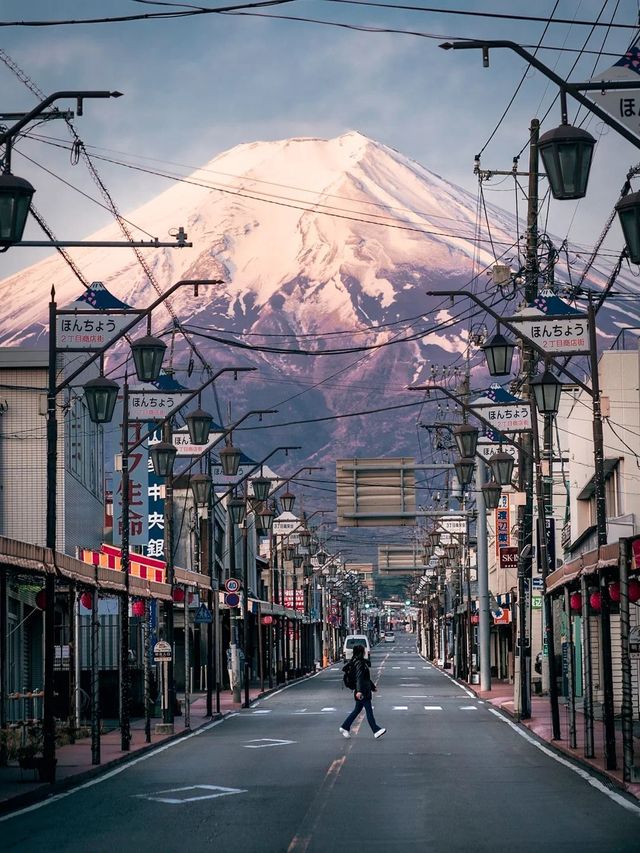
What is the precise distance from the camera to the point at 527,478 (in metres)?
40.8

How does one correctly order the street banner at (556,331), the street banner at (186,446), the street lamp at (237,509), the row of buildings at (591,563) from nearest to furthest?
the row of buildings at (591,563), the street banner at (556,331), the street banner at (186,446), the street lamp at (237,509)

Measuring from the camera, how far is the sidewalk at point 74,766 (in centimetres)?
2177

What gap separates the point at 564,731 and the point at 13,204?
938 inches

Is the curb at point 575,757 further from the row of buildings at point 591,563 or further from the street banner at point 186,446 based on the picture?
the street banner at point 186,446

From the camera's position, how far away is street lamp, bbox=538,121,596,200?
598 inches

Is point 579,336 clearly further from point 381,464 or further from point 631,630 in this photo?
point 381,464

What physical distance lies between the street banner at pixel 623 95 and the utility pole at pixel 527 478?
2316cm

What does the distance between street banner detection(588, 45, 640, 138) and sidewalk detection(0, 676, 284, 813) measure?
1191cm

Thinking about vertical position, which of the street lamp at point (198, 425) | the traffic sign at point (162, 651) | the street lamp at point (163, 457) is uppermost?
the street lamp at point (198, 425)

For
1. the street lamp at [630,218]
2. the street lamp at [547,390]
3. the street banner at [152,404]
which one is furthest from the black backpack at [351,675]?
the street lamp at [630,218]

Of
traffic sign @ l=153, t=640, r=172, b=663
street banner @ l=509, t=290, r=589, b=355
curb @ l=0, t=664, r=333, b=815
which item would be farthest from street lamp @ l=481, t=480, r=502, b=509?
street banner @ l=509, t=290, r=589, b=355

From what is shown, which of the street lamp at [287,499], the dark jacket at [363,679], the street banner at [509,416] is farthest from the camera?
the street lamp at [287,499]

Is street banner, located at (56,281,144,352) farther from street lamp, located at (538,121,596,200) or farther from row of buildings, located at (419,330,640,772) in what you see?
street lamp, located at (538,121,596,200)

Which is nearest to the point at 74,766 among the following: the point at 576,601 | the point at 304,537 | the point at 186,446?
the point at 576,601
